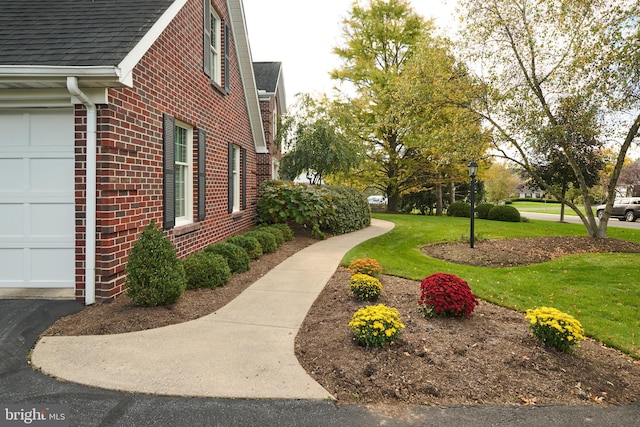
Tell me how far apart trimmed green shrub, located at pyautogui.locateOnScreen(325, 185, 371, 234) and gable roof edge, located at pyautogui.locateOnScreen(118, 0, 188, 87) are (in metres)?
8.18

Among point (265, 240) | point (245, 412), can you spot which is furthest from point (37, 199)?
point (265, 240)

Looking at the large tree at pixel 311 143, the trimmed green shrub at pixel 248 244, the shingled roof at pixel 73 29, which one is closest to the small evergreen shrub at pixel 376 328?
the shingled roof at pixel 73 29

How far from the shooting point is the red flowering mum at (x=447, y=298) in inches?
188

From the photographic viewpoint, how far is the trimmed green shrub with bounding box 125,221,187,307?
4.68m

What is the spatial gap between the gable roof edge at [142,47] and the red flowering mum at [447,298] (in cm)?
458

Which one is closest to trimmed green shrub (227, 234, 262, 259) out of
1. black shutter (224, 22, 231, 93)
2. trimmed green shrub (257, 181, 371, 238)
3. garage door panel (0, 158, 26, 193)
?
trimmed green shrub (257, 181, 371, 238)

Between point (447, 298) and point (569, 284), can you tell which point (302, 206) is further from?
point (447, 298)

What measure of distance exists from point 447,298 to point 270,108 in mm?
12075

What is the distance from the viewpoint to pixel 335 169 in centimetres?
1761

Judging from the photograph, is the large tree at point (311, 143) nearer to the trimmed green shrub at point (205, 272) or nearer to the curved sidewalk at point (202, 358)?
the trimmed green shrub at point (205, 272)

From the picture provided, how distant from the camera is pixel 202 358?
3697mm

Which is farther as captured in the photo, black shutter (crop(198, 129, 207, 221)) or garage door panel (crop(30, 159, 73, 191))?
black shutter (crop(198, 129, 207, 221))

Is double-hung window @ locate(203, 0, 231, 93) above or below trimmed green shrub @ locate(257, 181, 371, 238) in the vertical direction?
above

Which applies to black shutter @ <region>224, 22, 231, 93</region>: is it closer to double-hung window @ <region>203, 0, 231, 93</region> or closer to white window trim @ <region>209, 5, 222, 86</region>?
double-hung window @ <region>203, 0, 231, 93</region>
